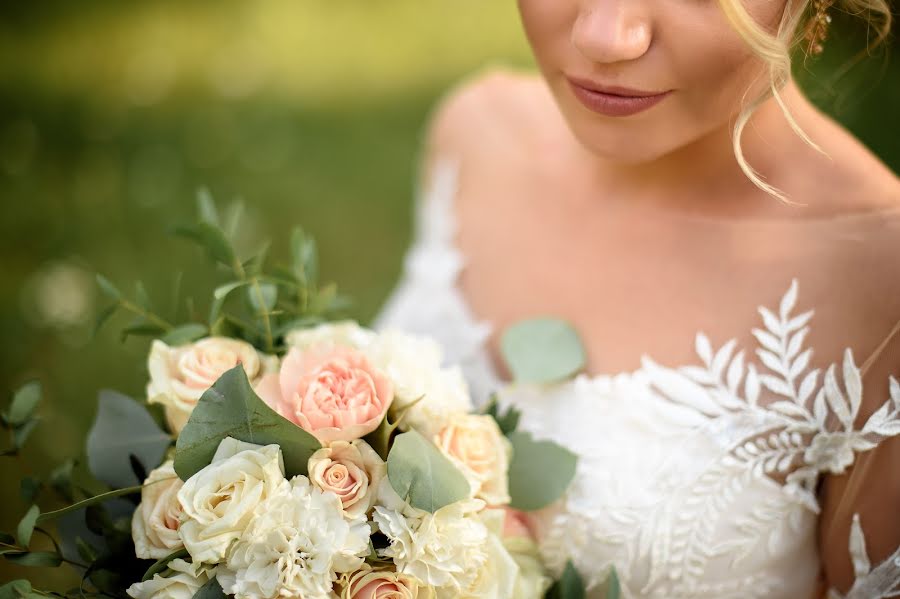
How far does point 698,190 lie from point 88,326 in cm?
270

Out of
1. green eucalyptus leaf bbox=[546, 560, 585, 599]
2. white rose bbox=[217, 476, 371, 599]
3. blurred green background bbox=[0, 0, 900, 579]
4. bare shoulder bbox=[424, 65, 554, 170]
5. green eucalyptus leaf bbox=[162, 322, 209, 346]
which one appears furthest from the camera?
blurred green background bbox=[0, 0, 900, 579]

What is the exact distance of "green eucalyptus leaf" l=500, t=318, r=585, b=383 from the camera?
1618 millimetres

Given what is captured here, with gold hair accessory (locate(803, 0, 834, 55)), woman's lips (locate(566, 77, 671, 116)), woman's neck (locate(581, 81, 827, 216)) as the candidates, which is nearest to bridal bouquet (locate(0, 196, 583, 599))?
woman's lips (locate(566, 77, 671, 116))

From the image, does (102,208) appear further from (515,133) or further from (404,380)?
(404,380)

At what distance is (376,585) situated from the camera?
44.9 inches

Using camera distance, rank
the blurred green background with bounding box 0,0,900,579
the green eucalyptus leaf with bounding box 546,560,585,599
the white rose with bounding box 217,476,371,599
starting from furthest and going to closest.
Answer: the blurred green background with bounding box 0,0,900,579 → the green eucalyptus leaf with bounding box 546,560,585,599 → the white rose with bounding box 217,476,371,599

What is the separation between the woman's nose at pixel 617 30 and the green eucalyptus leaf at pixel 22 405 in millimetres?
1027

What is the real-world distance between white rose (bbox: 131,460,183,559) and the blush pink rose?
0.18 meters

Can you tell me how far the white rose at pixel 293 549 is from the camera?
107 centimetres

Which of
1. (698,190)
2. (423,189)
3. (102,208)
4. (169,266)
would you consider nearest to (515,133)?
(423,189)

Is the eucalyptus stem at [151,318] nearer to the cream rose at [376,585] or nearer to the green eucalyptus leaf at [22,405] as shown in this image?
the green eucalyptus leaf at [22,405]

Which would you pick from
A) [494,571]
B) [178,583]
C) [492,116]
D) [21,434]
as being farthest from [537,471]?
[492,116]

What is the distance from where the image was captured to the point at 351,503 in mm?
1134

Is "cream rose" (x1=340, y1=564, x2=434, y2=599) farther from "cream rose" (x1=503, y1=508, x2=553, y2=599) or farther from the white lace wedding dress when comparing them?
the white lace wedding dress
